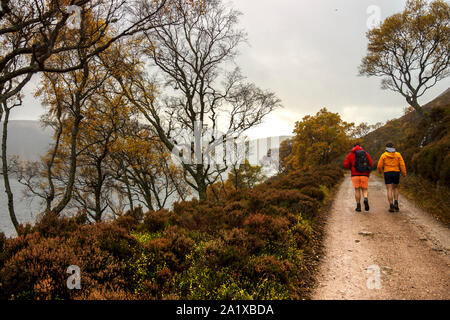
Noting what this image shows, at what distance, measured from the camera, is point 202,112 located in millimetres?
14359

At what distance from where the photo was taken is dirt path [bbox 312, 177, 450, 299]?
3.29m

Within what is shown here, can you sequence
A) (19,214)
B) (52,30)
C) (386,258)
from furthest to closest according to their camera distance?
(19,214) → (52,30) → (386,258)

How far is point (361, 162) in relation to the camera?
7719 mm

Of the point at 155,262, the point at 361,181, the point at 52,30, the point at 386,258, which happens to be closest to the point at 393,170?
the point at 361,181

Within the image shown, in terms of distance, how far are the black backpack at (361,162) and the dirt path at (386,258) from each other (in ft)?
5.52

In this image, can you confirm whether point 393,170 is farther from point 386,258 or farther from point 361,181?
point 386,258

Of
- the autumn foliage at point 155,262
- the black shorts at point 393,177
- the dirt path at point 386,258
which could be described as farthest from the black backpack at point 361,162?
the autumn foliage at point 155,262

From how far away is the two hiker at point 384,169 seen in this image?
23.9ft

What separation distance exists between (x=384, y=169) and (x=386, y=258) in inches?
178

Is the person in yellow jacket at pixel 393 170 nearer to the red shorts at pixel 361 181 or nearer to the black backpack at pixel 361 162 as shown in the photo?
the black backpack at pixel 361 162

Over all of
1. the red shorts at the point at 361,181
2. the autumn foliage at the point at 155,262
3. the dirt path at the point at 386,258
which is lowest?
the dirt path at the point at 386,258

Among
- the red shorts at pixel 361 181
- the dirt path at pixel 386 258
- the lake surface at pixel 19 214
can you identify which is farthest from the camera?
the lake surface at pixel 19 214

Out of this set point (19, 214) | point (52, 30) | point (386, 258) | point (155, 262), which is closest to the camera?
point (155, 262)

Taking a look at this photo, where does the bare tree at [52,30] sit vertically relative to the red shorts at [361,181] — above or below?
above
